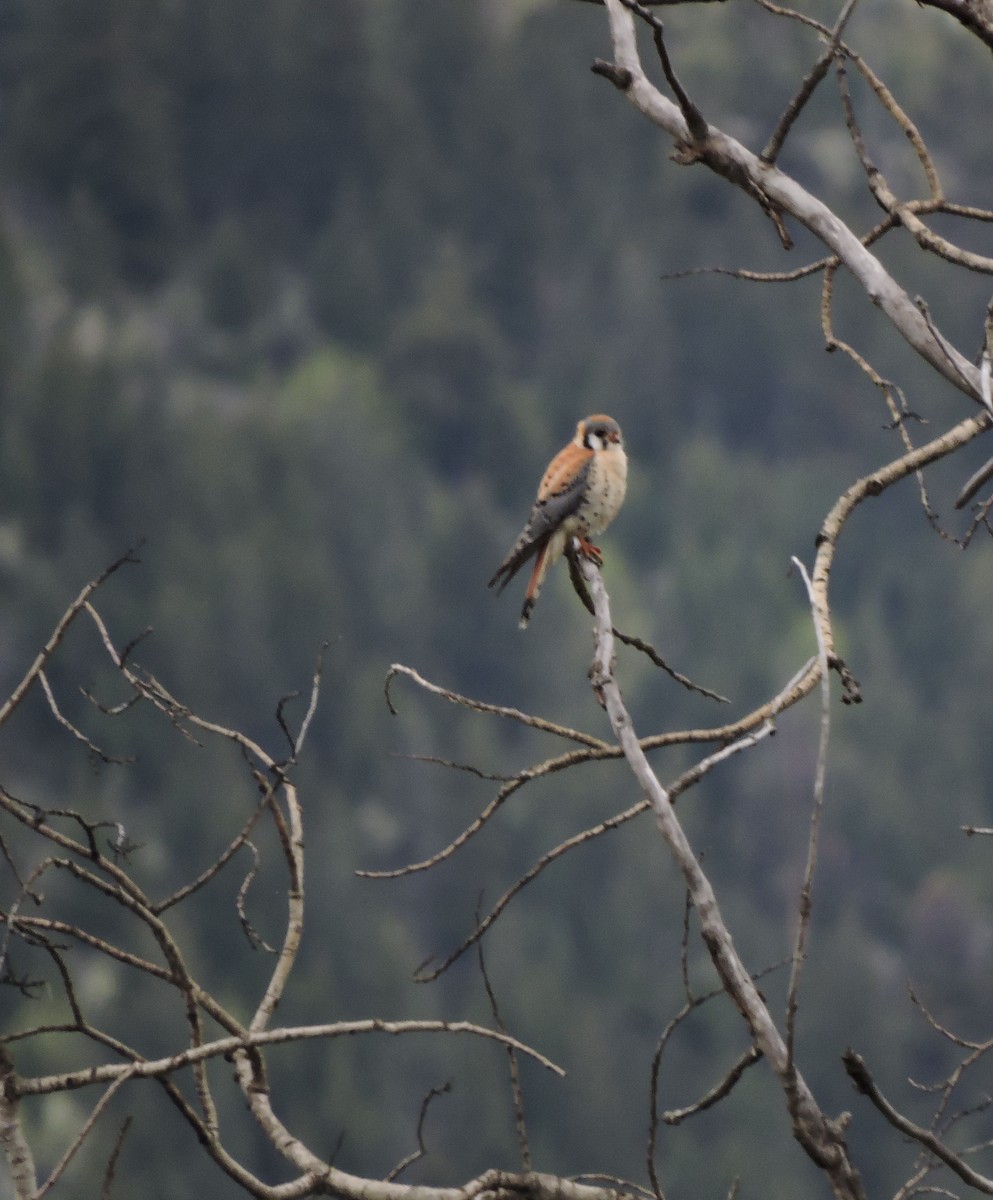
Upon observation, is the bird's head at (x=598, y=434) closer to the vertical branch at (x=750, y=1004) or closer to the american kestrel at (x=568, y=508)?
the american kestrel at (x=568, y=508)

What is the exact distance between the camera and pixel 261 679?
167 feet

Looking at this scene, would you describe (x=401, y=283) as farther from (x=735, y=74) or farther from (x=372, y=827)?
(x=372, y=827)

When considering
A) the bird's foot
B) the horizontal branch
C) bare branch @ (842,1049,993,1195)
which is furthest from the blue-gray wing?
bare branch @ (842,1049,993,1195)

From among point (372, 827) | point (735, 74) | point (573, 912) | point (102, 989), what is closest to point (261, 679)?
point (372, 827)

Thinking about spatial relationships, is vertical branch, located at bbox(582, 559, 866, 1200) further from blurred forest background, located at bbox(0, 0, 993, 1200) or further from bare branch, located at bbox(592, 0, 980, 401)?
blurred forest background, located at bbox(0, 0, 993, 1200)

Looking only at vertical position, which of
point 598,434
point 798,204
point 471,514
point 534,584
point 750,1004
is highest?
point 471,514

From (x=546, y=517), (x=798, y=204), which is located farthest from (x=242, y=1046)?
(x=546, y=517)

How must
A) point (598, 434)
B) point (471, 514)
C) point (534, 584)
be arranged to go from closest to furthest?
point (534, 584)
point (598, 434)
point (471, 514)

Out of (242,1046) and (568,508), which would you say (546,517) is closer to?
(568,508)

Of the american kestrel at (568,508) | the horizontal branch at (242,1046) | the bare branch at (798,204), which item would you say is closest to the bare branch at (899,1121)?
the horizontal branch at (242,1046)

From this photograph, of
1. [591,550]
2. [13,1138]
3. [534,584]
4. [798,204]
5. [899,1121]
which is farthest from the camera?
[534,584]

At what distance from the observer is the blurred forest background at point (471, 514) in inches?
1658

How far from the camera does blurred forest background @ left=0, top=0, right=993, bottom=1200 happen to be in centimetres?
4212

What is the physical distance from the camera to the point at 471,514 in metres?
59.1
